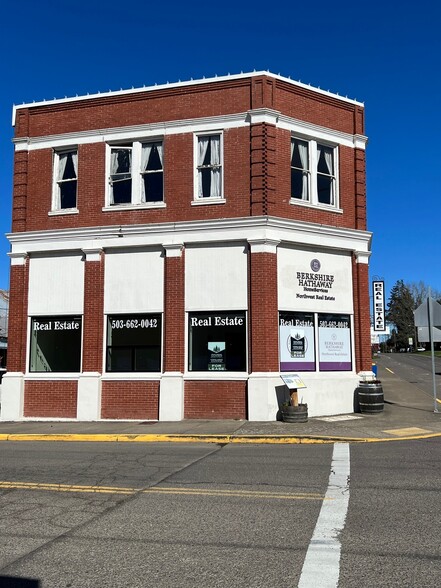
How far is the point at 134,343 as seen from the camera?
634 inches

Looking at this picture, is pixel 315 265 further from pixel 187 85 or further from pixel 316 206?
pixel 187 85

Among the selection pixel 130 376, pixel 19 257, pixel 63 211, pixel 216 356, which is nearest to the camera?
pixel 216 356

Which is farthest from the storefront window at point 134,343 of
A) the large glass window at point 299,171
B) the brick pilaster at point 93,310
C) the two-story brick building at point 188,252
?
the large glass window at point 299,171

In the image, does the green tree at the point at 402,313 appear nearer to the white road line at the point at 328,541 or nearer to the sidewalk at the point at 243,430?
the sidewalk at the point at 243,430

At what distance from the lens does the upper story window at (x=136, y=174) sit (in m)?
16.6

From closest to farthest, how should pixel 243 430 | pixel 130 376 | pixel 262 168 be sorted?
pixel 243 430
pixel 262 168
pixel 130 376

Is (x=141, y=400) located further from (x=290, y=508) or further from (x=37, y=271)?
(x=290, y=508)

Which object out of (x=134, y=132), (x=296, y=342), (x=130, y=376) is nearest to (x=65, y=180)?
(x=134, y=132)

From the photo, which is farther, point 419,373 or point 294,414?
point 419,373

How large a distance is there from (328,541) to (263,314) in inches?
389

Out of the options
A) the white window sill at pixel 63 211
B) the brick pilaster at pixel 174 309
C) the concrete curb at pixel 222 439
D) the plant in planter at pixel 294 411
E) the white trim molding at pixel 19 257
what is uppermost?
the white window sill at pixel 63 211

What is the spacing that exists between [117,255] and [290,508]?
37.0 ft

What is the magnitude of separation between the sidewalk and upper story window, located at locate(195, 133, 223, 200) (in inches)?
256

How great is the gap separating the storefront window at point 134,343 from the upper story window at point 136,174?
11.5 ft
